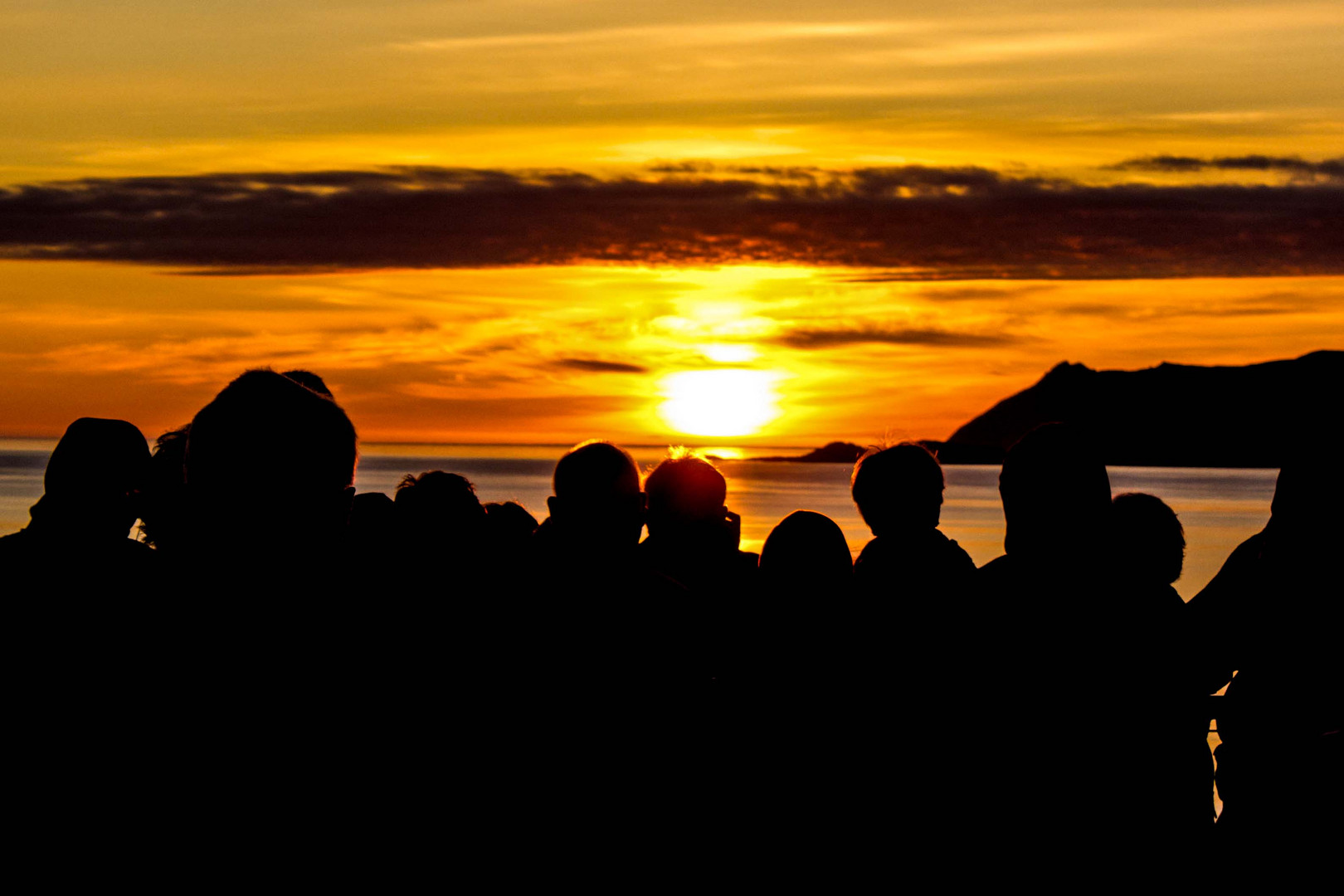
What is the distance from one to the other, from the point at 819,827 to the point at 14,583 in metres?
2.45

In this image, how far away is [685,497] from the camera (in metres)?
5.52

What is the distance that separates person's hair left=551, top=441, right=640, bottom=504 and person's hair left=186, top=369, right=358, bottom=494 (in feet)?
5.21

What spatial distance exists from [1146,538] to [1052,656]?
1.03 m

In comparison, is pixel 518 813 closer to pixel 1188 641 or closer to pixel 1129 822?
pixel 1129 822

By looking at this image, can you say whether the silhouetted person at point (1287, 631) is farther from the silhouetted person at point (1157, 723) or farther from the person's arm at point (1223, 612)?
the silhouetted person at point (1157, 723)

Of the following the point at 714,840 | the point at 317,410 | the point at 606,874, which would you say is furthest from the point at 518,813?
the point at 317,410

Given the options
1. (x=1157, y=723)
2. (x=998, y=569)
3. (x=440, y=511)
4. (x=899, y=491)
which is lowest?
(x=1157, y=723)

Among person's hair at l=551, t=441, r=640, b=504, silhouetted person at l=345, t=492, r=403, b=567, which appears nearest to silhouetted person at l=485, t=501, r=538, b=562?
silhouetted person at l=345, t=492, r=403, b=567

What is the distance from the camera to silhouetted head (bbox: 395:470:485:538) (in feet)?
16.3

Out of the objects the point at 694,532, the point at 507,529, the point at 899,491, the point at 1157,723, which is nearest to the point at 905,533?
the point at 899,491

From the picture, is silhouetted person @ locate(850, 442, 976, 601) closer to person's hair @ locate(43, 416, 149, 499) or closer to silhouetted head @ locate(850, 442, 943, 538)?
silhouetted head @ locate(850, 442, 943, 538)

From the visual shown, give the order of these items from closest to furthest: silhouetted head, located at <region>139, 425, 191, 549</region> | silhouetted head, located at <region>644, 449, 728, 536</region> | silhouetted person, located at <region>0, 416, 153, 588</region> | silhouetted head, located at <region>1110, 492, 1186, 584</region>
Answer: silhouetted head, located at <region>1110, 492, 1186, 584</region>
silhouetted person, located at <region>0, 416, 153, 588</region>
silhouetted head, located at <region>139, 425, 191, 549</region>
silhouetted head, located at <region>644, 449, 728, 536</region>

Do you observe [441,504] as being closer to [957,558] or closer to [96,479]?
Answer: [96,479]

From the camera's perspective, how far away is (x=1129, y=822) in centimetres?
330
